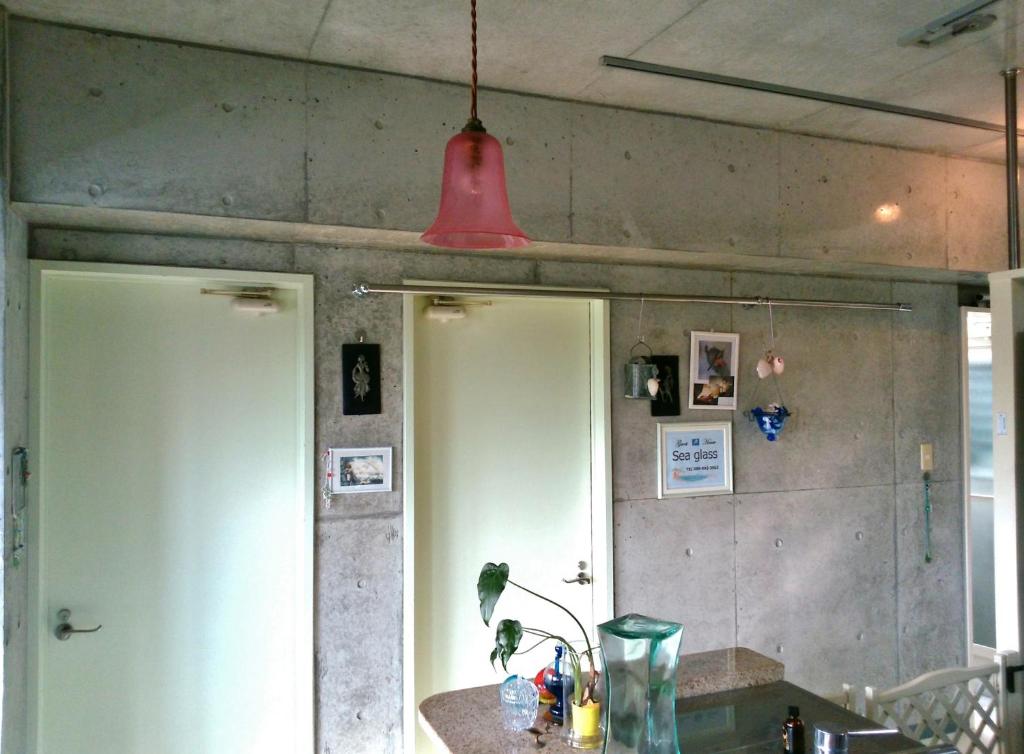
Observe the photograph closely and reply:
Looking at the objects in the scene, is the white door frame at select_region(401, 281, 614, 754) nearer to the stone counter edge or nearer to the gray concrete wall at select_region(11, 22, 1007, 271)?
the gray concrete wall at select_region(11, 22, 1007, 271)

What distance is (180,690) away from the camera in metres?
2.76

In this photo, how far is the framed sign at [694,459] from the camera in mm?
3459

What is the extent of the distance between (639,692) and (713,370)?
2.14 m

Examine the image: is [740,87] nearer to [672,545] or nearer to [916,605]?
[672,545]

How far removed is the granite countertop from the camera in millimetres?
1826

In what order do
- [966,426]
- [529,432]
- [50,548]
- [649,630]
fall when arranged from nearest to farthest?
[649,630]
[50,548]
[529,432]
[966,426]

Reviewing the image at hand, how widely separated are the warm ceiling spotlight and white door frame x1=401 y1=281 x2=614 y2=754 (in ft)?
4.72

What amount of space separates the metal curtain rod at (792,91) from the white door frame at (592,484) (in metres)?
0.96

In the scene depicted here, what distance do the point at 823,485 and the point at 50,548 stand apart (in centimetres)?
340

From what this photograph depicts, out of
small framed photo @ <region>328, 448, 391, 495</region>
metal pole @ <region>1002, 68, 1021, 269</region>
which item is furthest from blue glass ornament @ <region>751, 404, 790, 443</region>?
small framed photo @ <region>328, 448, 391, 495</region>

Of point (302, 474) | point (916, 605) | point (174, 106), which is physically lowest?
point (916, 605)

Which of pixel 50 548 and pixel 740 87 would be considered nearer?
pixel 50 548

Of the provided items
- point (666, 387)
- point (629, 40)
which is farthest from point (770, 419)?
point (629, 40)

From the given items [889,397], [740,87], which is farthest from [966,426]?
[740,87]
